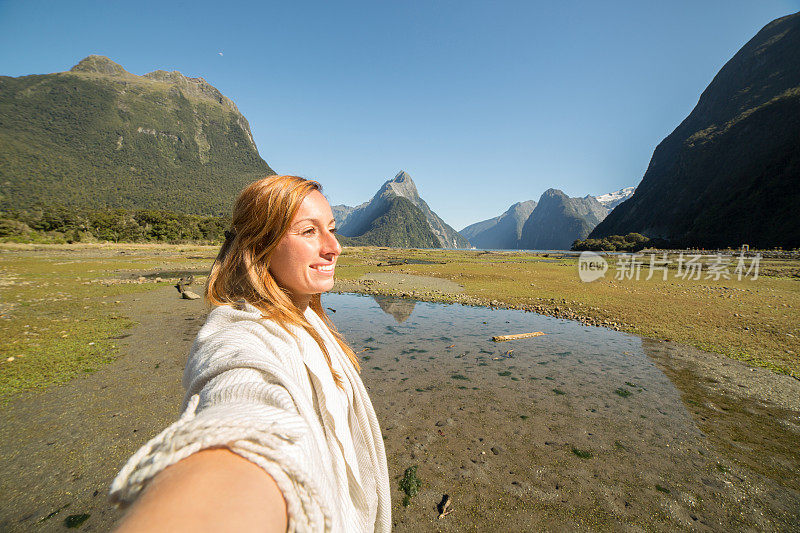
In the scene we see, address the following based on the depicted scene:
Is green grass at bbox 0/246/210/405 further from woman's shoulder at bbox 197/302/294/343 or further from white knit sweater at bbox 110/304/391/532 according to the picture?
white knit sweater at bbox 110/304/391/532

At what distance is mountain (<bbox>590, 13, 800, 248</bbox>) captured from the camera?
7838 cm

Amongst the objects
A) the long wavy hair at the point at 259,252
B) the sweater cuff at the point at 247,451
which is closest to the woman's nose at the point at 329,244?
the long wavy hair at the point at 259,252

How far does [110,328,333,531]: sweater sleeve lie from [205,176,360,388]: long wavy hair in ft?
2.48

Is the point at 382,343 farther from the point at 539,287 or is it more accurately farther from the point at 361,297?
the point at 539,287

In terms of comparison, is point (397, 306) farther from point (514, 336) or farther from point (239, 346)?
point (239, 346)

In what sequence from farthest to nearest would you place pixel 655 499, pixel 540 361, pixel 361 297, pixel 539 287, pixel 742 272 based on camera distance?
pixel 742 272 < pixel 539 287 < pixel 361 297 < pixel 540 361 < pixel 655 499

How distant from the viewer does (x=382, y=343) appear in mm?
11789

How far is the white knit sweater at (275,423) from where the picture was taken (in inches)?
38.0

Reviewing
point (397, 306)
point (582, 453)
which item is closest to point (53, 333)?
point (397, 306)

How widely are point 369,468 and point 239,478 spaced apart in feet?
5.95

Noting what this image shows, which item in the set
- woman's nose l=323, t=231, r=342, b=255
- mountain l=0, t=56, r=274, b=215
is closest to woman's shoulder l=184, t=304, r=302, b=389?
woman's nose l=323, t=231, r=342, b=255

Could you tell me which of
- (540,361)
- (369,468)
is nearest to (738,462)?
(540,361)

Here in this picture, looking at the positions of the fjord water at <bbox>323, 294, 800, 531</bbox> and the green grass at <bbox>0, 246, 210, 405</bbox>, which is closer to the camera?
the fjord water at <bbox>323, 294, 800, 531</bbox>

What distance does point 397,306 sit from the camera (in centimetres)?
1839
